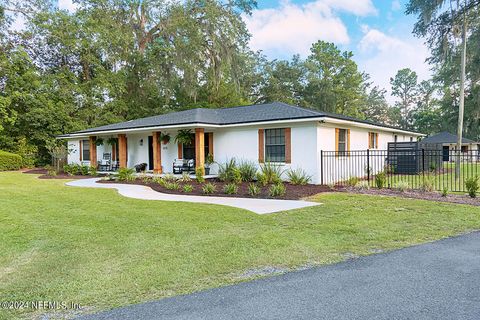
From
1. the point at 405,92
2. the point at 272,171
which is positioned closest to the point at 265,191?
the point at 272,171

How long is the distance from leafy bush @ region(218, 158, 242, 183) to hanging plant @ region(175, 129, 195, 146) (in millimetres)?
2302

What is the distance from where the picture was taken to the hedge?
20844 mm

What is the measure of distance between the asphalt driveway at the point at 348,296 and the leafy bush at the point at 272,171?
26.1 ft

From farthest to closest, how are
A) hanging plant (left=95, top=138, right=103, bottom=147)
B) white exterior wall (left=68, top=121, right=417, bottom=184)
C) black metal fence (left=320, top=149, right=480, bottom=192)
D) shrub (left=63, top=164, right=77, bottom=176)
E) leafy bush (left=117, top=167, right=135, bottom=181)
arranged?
hanging plant (left=95, top=138, right=103, bottom=147) → shrub (left=63, top=164, right=77, bottom=176) → leafy bush (left=117, top=167, right=135, bottom=181) → white exterior wall (left=68, top=121, right=417, bottom=184) → black metal fence (left=320, top=149, right=480, bottom=192)

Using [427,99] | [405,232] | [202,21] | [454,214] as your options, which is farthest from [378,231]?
[427,99]

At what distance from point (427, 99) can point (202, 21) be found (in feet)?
153

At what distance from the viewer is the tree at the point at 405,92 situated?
5556 cm

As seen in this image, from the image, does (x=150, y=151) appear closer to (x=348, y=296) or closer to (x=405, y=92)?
(x=348, y=296)

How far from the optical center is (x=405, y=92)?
5628 cm

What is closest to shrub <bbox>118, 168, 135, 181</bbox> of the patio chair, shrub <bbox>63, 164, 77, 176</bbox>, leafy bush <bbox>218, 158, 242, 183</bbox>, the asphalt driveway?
leafy bush <bbox>218, 158, 242, 183</bbox>

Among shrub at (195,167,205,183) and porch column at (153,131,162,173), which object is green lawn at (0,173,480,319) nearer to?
shrub at (195,167,205,183)

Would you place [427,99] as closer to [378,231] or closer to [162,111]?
[162,111]

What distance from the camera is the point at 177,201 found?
28.9 feet

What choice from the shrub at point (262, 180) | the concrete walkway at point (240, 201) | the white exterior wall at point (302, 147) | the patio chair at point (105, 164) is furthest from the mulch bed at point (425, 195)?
the patio chair at point (105, 164)
